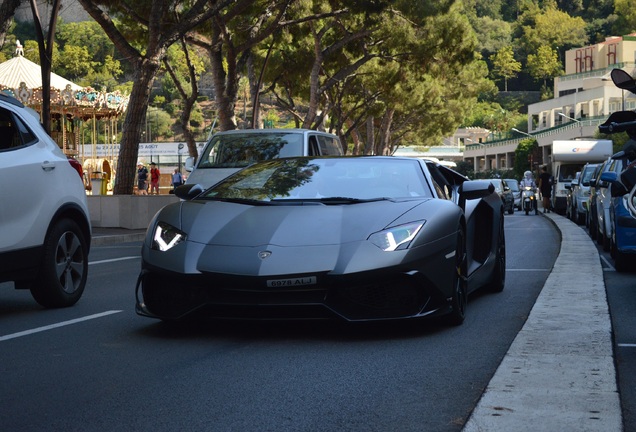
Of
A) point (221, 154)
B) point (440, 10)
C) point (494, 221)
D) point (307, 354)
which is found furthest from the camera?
point (440, 10)

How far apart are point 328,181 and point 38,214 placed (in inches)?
89.8

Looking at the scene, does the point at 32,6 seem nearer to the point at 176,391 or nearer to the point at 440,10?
the point at 440,10

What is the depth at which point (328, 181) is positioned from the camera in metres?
8.30

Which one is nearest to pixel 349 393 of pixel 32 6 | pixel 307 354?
pixel 307 354

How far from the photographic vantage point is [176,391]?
5.51 m

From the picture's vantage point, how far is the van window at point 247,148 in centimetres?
1859

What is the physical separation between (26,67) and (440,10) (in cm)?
1727

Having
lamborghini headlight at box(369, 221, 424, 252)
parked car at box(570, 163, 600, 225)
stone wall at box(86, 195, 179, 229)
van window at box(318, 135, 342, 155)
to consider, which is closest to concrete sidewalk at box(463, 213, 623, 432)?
lamborghini headlight at box(369, 221, 424, 252)

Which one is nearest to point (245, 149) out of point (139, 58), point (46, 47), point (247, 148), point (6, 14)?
point (247, 148)

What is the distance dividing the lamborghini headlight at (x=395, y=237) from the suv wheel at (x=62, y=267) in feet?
9.75

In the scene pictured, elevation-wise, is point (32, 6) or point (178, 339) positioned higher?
point (32, 6)

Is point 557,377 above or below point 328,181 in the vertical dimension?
below

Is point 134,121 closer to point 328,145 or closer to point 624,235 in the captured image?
point 328,145

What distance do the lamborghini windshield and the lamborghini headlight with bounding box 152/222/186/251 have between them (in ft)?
2.02
